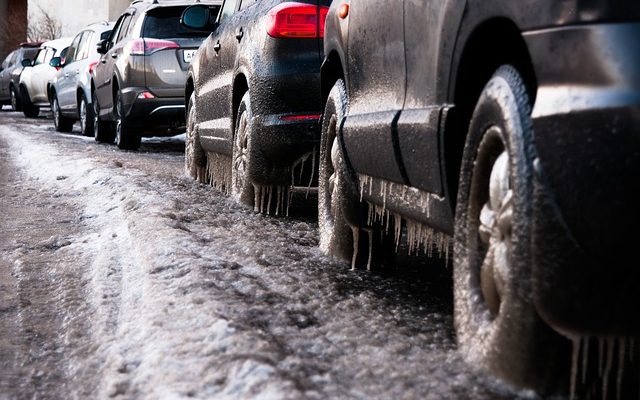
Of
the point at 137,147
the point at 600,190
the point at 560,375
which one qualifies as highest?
the point at 600,190

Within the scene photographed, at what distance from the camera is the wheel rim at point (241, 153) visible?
718 cm

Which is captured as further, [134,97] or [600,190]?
[134,97]

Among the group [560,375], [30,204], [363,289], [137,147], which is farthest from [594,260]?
[137,147]

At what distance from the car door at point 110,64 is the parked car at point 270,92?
246 inches

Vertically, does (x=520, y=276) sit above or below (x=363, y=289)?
above

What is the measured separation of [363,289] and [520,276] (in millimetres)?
1902

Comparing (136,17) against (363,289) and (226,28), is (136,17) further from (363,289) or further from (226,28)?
(363,289)

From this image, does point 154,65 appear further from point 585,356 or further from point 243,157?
point 585,356

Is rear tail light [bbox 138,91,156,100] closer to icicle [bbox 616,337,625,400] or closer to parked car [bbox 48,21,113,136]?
parked car [bbox 48,21,113,136]

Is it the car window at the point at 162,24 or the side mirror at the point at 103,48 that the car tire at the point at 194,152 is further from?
the side mirror at the point at 103,48

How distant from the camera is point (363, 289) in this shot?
4734 mm

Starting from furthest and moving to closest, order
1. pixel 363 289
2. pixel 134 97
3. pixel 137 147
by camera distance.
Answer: pixel 137 147
pixel 134 97
pixel 363 289

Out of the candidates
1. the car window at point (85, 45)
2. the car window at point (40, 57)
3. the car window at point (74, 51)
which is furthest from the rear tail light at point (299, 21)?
the car window at point (40, 57)

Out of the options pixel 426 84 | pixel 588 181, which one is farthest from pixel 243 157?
pixel 588 181
